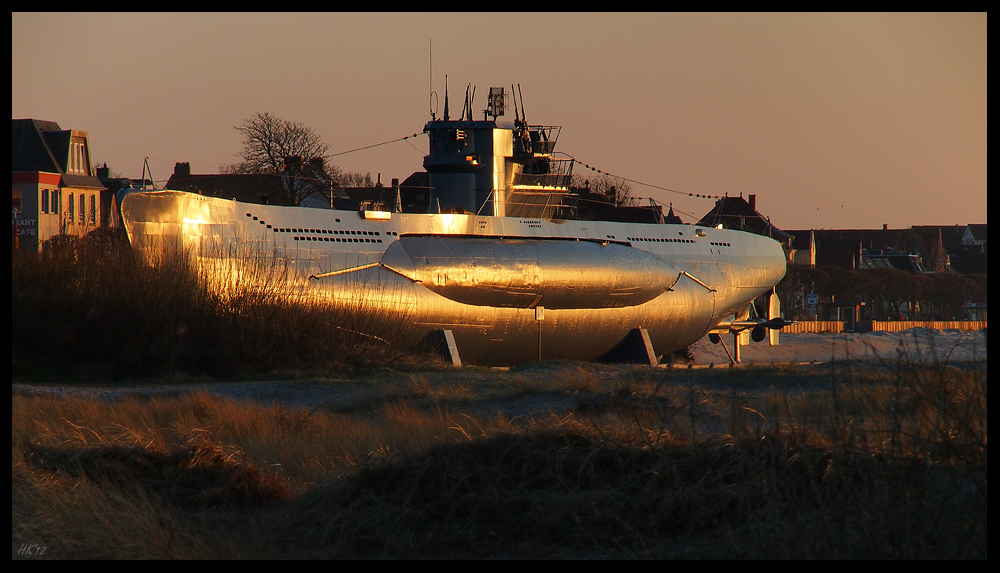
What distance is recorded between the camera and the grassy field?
6660 millimetres

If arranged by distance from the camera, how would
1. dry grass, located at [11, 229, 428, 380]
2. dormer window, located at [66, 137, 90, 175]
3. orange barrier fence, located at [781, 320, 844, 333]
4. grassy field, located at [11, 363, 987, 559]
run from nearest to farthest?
grassy field, located at [11, 363, 987, 559]
dry grass, located at [11, 229, 428, 380]
dormer window, located at [66, 137, 90, 175]
orange barrier fence, located at [781, 320, 844, 333]

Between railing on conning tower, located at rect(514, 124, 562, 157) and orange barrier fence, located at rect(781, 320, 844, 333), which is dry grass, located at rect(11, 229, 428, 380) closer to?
railing on conning tower, located at rect(514, 124, 562, 157)

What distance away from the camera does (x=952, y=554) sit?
240 inches

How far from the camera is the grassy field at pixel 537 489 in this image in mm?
6660

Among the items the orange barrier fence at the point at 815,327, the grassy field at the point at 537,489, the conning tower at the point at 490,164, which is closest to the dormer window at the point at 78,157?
the conning tower at the point at 490,164

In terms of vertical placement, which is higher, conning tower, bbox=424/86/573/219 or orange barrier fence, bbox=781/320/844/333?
conning tower, bbox=424/86/573/219

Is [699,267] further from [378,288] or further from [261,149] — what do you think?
[261,149]

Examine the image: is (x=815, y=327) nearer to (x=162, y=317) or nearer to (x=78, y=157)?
(x=78, y=157)

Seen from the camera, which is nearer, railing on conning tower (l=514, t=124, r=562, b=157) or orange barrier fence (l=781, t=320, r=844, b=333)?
railing on conning tower (l=514, t=124, r=562, b=157)

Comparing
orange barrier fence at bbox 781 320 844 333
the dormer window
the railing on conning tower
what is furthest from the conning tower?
orange barrier fence at bbox 781 320 844 333

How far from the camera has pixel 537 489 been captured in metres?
8.58

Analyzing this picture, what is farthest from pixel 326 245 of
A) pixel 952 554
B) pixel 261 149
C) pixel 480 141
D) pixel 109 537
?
pixel 261 149

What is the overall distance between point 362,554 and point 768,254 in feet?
112

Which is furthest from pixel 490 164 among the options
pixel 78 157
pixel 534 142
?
pixel 78 157
